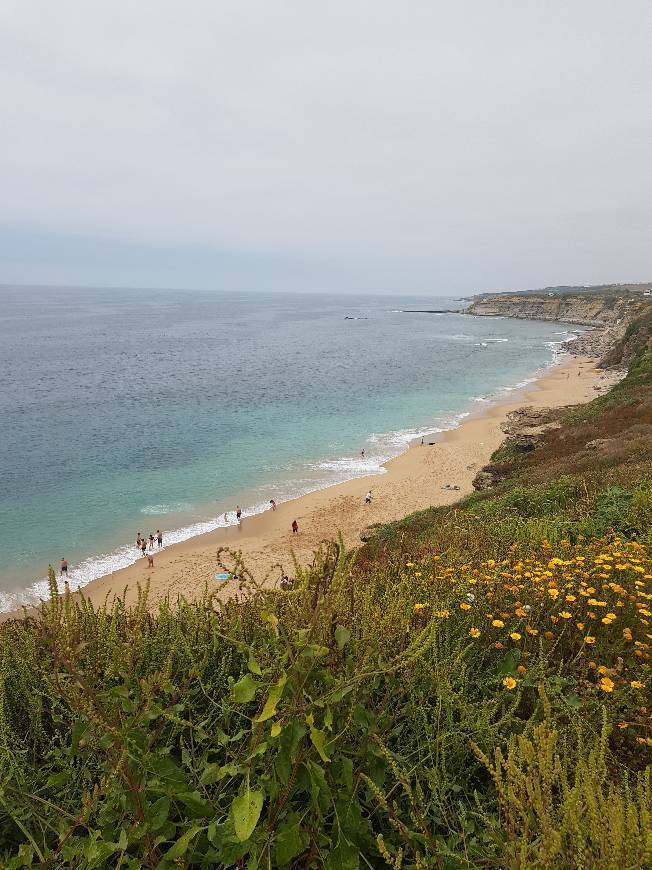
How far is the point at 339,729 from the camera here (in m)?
2.44

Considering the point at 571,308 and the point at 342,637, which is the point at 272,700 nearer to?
the point at 342,637

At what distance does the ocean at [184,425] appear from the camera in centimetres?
2634

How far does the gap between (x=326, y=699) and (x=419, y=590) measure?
8.78ft

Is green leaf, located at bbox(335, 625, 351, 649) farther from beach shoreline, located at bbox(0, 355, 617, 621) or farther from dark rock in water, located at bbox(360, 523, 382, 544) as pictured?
dark rock in water, located at bbox(360, 523, 382, 544)

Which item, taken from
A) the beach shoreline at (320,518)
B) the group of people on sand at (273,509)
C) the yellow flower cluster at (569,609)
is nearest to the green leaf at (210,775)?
the yellow flower cluster at (569,609)

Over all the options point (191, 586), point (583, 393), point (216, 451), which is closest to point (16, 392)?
point (216, 451)

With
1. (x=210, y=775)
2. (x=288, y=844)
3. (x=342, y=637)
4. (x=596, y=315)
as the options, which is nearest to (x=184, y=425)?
(x=210, y=775)

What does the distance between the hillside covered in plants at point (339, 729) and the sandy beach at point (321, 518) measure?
12.1 metres

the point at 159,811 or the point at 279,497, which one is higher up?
the point at 159,811

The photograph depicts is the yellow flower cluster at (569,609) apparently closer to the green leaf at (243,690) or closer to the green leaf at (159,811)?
the green leaf at (243,690)

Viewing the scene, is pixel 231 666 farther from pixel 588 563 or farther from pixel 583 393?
pixel 583 393

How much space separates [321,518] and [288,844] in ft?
80.9

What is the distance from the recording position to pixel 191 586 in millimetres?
20250

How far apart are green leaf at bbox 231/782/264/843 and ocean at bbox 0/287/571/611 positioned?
2191cm
